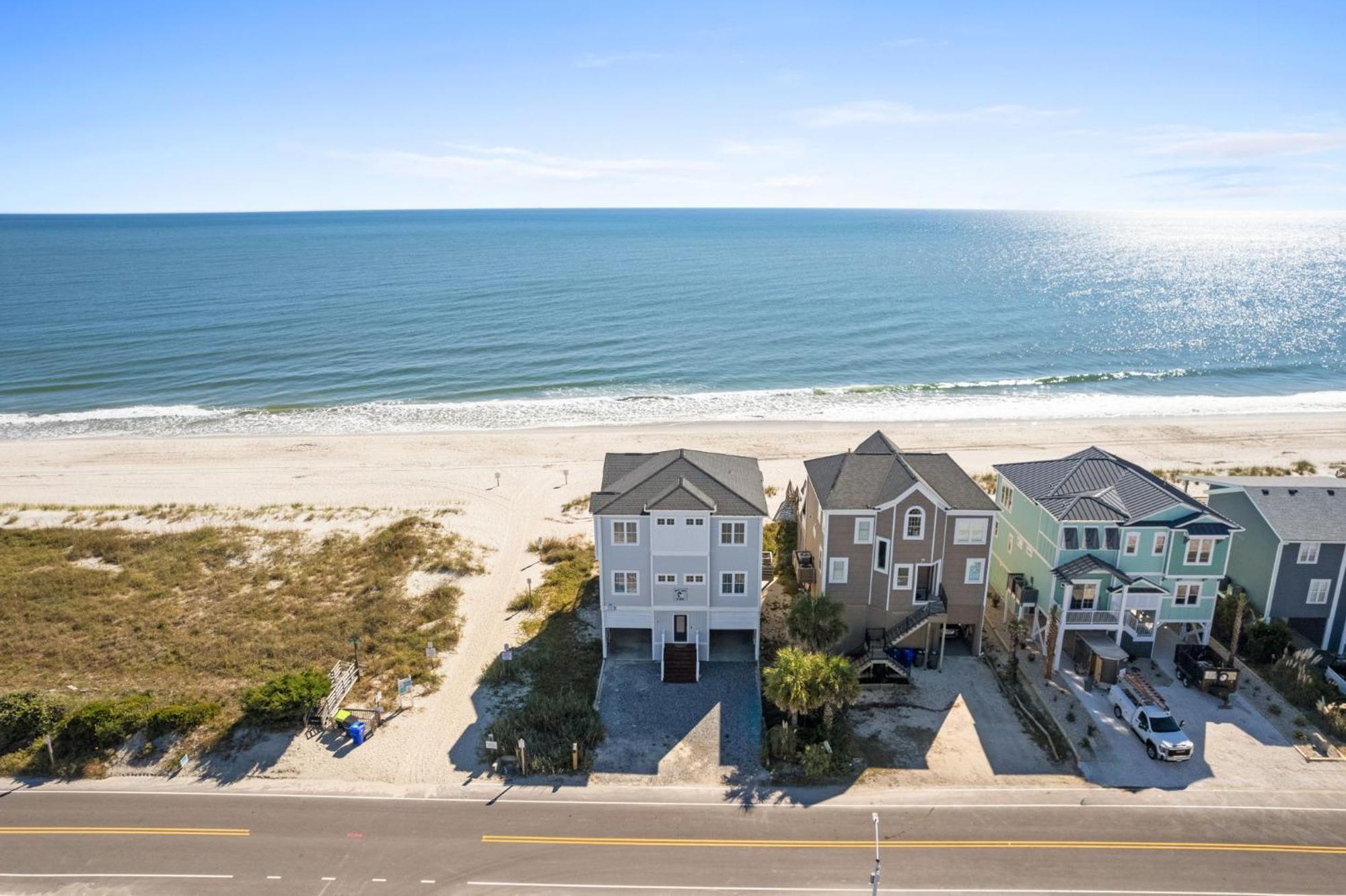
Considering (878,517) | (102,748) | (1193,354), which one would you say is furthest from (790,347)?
(102,748)

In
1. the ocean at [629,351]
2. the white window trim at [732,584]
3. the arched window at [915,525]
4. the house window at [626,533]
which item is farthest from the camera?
the ocean at [629,351]

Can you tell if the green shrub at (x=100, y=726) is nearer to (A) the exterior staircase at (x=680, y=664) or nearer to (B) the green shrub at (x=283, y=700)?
(B) the green shrub at (x=283, y=700)

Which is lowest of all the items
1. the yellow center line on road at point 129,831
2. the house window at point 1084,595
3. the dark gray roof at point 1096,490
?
the yellow center line on road at point 129,831

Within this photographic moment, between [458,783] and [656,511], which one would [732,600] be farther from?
[458,783]

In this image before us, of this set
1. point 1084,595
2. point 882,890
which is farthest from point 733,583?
point 1084,595

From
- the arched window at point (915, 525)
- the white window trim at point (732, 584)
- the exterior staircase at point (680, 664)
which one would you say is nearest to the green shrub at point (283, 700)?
the exterior staircase at point (680, 664)

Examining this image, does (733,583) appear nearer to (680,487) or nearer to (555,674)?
(680,487)
